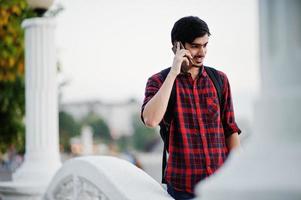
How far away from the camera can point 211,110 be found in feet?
9.41

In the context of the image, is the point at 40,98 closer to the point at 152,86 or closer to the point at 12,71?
the point at 152,86

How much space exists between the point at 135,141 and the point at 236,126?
91.6 m

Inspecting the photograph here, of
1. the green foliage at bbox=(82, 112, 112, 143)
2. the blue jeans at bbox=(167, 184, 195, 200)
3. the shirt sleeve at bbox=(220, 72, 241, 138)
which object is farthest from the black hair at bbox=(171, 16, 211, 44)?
the green foliage at bbox=(82, 112, 112, 143)

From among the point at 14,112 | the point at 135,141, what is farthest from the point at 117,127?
the point at 14,112

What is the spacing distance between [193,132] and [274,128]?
1224 mm

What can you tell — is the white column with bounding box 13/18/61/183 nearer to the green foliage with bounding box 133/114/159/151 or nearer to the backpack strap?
the backpack strap

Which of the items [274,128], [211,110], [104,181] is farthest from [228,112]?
[274,128]

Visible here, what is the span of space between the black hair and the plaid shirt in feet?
0.57

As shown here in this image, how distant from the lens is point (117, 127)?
315 feet

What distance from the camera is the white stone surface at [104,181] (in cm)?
319

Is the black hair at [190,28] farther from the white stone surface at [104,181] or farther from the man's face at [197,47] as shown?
the white stone surface at [104,181]

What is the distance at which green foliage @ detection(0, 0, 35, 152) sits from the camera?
11.2 meters

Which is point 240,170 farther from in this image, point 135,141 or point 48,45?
point 135,141

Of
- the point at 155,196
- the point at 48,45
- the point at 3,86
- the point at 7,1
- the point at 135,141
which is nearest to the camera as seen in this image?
the point at 155,196
